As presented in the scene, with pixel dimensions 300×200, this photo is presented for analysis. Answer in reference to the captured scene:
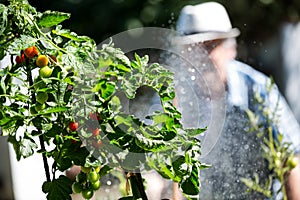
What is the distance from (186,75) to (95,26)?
6.18 ft

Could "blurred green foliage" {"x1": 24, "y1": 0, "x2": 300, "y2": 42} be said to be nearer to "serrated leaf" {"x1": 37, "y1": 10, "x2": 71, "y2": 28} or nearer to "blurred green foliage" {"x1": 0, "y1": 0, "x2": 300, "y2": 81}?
"blurred green foliage" {"x1": 0, "y1": 0, "x2": 300, "y2": 81}

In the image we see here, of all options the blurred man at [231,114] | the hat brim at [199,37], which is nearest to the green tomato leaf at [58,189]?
the blurred man at [231,114]

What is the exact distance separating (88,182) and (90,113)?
0.09 metres

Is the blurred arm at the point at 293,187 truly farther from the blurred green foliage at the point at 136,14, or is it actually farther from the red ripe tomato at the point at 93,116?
the red ripe tomato at the point at 93,116

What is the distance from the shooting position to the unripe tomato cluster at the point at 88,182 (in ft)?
2.48

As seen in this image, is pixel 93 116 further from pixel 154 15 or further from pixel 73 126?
A: pixel 154 15

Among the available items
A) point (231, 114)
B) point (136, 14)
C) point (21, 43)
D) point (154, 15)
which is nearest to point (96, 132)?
point (21, 43)

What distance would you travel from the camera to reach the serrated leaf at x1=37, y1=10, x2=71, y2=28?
Result: 763mm

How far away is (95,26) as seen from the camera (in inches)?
134

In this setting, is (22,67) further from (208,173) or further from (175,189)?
(208,173)

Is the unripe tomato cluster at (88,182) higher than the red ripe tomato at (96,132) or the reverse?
the reverse

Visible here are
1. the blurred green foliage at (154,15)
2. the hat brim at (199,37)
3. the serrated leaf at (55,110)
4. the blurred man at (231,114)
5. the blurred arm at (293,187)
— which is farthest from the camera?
the blurred green foliage at (154,15)

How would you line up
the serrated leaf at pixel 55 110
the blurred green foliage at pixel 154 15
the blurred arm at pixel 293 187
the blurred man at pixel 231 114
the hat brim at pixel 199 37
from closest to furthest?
the serrated leaf at pixel 55 110, the blurred man at pixel 231 114, the hat brim at pixel 199 37, the blurred arm at pixel 293 187, the blurred green foliage at pixel 154 15

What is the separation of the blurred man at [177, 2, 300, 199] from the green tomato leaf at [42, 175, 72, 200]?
915mm
